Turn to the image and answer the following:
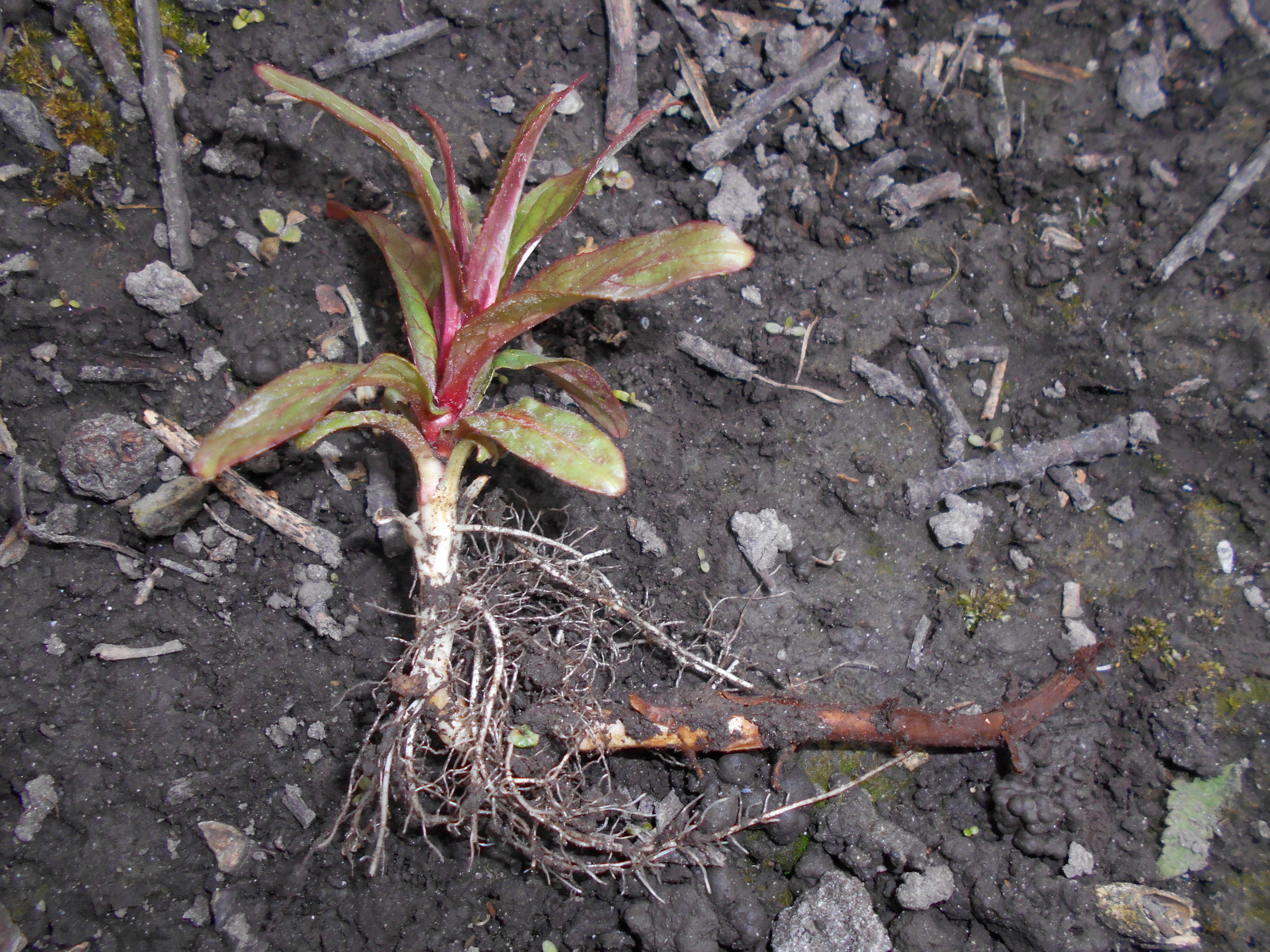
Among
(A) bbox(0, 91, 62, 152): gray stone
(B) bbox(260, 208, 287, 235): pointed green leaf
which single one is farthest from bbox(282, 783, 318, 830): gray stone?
(A) bbox(0, 91, 62, 152): gray stone

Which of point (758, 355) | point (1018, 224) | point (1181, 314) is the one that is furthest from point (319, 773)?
→ point (1181, 314)

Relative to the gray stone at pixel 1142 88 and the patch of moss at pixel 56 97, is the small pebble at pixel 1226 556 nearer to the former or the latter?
the gray stone at pixel 1142 88

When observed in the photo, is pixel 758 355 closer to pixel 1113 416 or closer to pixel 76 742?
pixel 1113 416

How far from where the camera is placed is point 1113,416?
2422 millimetres

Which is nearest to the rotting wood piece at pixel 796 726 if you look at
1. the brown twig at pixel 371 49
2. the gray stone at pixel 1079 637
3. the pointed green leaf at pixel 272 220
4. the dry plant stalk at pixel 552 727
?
the dry plant stalk at pixel 552 727

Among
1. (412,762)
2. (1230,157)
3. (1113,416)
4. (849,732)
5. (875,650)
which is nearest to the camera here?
(412,762)

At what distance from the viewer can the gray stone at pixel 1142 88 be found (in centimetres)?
263

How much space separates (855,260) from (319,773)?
8.10 ft

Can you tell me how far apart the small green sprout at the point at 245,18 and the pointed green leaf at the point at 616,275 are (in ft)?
4.61

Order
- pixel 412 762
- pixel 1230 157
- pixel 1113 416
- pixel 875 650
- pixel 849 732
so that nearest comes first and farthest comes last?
pixel 412 762, pixel 849 732, pixel 875 650, pixel 1113 416, pixel 1230 157

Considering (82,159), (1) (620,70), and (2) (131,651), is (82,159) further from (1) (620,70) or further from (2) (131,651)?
(1) (620,70)

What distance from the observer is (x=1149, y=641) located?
2244 mm

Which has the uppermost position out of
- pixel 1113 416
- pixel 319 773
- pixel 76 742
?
pixel 1113 416

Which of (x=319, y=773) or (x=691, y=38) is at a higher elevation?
(x=691, y=38)
